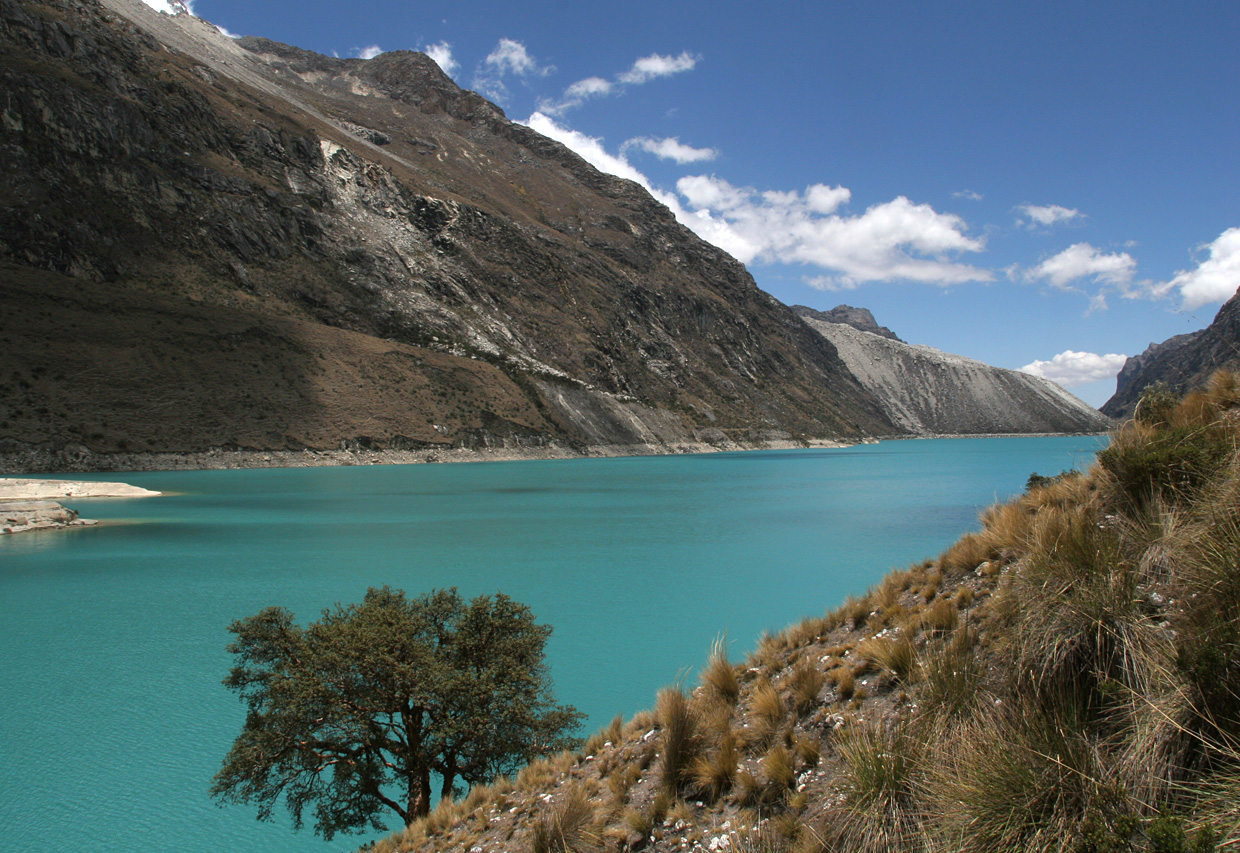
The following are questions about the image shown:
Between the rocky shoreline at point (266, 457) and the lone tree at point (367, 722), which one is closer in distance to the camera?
the lone tree at point (367, 722)

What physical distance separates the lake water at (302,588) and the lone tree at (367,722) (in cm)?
87

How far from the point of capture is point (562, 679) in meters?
14.6

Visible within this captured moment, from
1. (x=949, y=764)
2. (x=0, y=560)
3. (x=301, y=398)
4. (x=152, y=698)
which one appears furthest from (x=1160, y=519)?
(x=301, y=398)

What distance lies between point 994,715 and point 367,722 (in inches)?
317

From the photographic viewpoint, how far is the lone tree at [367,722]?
9266mm

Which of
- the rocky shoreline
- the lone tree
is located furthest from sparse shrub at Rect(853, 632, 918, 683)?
the rocky shoreline

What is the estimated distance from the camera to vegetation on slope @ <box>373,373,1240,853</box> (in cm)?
361

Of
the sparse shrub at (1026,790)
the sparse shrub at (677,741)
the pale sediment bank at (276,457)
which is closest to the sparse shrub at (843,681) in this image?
the sparse shrub at (677,741)

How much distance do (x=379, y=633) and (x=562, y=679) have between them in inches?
219

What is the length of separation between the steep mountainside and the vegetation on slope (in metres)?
67.1

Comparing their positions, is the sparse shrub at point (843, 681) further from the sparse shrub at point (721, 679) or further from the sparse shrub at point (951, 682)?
the sparse shrub at point (721, 679)

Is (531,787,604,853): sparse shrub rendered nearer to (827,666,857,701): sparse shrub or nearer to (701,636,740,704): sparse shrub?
(701,636,740,704): sparse shrub

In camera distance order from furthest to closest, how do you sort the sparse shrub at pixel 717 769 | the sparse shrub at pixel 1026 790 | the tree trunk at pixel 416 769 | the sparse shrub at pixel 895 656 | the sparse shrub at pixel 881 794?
the tree trunk at pixel 416 769
the sparse shrub at pixel 895 656
the sparse shrub at pixel 717 769
the sparse shrub at pixel 881 794
the sparse shrub at pixel 1026 790

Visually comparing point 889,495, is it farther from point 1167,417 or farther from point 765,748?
point 765,748
